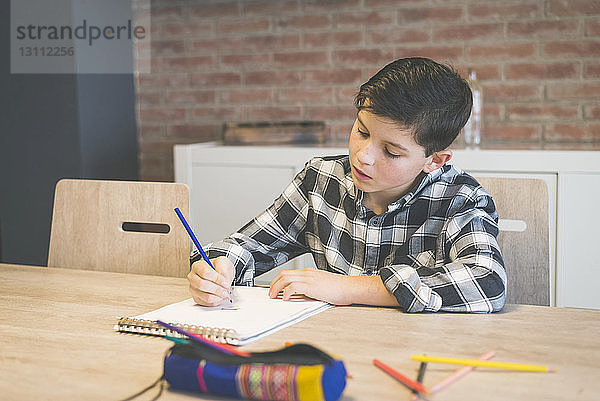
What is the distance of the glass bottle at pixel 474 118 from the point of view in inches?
103

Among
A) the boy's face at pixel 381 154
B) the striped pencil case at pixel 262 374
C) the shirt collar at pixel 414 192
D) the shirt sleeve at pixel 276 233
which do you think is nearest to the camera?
the striped pencil case at pixel 262 374

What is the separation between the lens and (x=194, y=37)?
3.13 m

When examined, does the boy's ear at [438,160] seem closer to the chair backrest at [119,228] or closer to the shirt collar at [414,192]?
the shirt collar at [414,192]

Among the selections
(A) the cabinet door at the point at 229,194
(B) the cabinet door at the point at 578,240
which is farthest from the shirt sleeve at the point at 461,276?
(A) the cabinet door at the point at 229,194

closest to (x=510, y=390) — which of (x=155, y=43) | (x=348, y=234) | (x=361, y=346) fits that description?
(x=361, y=346)

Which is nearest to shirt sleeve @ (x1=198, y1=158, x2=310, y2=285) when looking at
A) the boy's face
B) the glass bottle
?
the boy's face

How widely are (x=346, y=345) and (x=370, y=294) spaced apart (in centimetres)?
21

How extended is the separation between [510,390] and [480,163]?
1604mm

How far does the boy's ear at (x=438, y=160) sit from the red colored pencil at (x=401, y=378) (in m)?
0.54

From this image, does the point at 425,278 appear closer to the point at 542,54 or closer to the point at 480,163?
the point at 480,163

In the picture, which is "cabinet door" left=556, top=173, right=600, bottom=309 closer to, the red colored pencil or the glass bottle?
the glass bottle

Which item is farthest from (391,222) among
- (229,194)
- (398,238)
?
(229,194)

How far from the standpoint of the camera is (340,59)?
2920 mm

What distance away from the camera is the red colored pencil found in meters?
0.80
